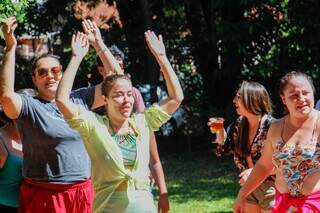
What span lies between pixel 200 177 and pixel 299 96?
324 inches

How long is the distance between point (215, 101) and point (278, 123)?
38.2 feet

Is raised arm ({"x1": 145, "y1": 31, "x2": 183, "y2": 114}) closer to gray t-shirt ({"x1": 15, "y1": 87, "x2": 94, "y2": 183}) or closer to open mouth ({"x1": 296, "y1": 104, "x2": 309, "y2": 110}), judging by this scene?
gray t-shirt ({"x1": 15, "y1": 87, "x2": 94, "y2": 183})

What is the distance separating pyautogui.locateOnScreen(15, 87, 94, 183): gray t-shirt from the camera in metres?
4.42

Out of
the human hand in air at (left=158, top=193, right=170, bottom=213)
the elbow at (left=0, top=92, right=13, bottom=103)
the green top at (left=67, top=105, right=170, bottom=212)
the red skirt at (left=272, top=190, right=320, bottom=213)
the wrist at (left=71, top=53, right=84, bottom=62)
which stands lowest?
the red skirt at (left=272, top=190, right=320, bottom=213)

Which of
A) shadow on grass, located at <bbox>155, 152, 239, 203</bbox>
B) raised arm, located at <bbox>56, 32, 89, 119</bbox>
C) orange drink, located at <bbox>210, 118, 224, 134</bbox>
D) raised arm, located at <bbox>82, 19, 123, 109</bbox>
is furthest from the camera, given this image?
shadow on grass, located at <bbox>155, 152, 239, 203</bbox>

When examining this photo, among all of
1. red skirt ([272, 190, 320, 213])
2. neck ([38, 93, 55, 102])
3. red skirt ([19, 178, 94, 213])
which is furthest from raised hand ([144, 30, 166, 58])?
red skirt ([272, 190, 320, 213])

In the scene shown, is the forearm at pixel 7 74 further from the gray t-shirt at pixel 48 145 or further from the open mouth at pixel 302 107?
the open mouth at pixel 302 107

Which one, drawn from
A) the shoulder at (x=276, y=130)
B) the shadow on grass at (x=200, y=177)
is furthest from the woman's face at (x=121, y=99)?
the shadow on grass at (x=200, y=177)

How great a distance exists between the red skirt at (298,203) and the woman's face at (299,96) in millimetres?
522

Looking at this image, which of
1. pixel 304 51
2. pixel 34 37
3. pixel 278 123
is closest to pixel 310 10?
pixel 304 51

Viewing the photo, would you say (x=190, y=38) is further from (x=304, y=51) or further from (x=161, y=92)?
(x=304, y=51)

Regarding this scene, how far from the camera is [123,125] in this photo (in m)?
4.43

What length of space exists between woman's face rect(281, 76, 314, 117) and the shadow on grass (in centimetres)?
581

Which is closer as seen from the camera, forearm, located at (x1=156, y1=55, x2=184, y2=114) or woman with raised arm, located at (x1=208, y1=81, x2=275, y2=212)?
forearm, located at (x1=156, y1=55, x2=184, y2=114)
